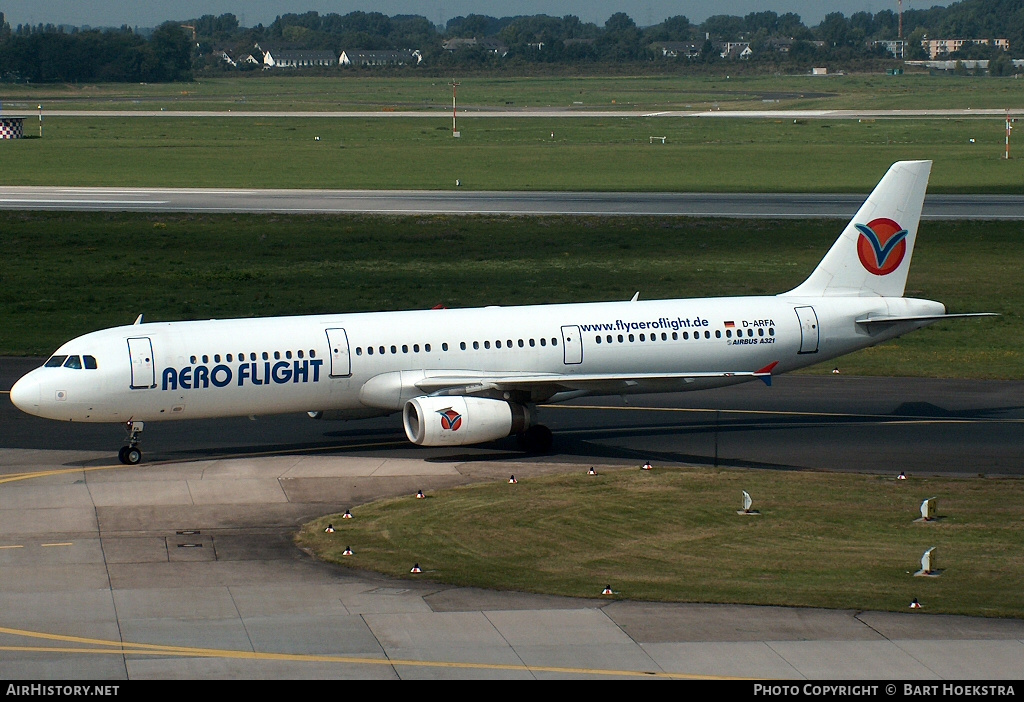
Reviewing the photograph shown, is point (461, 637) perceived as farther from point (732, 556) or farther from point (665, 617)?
point (732, 556)

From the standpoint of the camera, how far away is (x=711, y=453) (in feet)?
139

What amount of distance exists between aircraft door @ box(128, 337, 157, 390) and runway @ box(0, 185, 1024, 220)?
2349 inches

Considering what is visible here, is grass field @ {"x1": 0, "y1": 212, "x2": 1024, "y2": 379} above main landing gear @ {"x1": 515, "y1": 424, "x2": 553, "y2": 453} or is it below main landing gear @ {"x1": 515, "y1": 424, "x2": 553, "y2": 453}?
above

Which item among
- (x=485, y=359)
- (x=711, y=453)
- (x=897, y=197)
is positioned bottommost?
(x=711, y=453)

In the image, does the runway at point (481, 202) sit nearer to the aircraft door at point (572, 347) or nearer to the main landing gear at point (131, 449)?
the aircraft door at point (572, 347)

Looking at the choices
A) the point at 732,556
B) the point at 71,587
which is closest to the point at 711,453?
the point at 732,556

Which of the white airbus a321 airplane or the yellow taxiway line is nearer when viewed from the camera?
the yellow taxiway line

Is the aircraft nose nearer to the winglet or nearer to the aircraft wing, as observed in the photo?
the aircraft wing

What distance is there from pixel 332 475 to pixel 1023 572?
1915 cm

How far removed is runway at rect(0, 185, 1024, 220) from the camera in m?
99.1

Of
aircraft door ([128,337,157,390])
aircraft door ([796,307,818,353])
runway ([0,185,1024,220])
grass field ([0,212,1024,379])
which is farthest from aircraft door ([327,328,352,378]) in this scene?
runway ([0,185,1024,220])

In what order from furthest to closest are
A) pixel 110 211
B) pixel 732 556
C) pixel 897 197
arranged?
pixel 110 211 < pixel 897 197 < pixel 732 556

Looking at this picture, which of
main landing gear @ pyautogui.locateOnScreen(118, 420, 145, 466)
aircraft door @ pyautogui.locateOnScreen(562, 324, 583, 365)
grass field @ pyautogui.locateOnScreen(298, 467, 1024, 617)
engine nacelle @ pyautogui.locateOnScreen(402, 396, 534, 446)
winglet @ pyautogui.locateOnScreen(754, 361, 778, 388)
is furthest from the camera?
aircraft door @ pyautogui.locateOnScreen(562, 324, 583, 365)

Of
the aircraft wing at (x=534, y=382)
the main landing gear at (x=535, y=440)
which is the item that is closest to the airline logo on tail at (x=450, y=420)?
the aircraft wing at (x=534, y=382)
